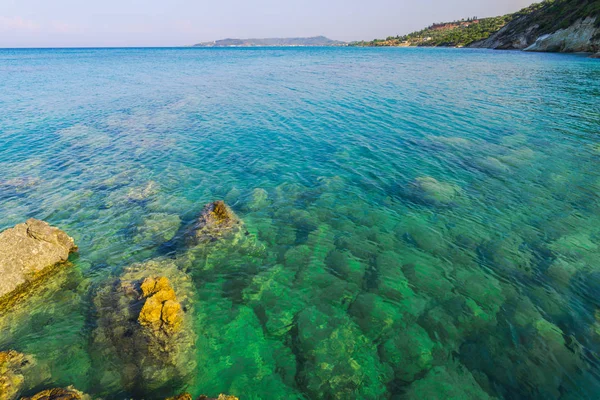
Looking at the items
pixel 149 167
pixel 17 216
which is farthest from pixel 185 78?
pixel 17 216

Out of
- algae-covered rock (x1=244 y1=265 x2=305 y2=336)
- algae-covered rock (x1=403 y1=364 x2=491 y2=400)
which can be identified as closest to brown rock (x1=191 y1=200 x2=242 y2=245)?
algae-covered rock (x1=244 y1=265 x2=305 y2=336)

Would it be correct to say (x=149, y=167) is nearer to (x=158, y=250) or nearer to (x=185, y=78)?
(x=158, y=250)

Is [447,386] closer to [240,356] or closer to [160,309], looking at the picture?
[240,356]

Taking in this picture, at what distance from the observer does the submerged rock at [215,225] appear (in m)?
14.2

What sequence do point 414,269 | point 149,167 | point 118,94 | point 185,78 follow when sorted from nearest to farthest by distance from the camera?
point 414,269, point 149,167, point 118,94, point 185,78

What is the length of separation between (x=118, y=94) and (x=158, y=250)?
154ft

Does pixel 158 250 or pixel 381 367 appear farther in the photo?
pixel 158 250

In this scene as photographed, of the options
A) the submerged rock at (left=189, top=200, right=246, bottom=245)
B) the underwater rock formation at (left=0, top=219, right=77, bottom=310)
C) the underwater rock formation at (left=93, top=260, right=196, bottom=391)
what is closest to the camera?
the underwater rock formation at (left=93, top=260, right=196, bottom=391)

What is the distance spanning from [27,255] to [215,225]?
7616 millimetres

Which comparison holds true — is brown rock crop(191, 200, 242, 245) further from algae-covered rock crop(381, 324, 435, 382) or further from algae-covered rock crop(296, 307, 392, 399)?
algae-covered rock crop(381, 324, 435, 382)

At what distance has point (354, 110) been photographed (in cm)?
3688

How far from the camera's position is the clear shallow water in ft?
28.5

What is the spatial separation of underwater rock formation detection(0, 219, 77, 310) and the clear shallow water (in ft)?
2.75

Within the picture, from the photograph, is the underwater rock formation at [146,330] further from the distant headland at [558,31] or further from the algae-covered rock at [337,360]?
the distant headland at [558,31]
